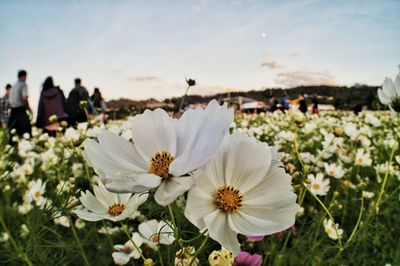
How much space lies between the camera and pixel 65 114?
4.88 metres

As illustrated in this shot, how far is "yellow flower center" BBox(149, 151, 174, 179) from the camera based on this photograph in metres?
0.38

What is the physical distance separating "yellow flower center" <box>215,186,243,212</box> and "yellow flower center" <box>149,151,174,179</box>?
0.06m

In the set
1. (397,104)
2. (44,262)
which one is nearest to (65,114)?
(44,262)

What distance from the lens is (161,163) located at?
0.40 m

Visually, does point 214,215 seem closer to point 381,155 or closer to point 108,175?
point 108,175

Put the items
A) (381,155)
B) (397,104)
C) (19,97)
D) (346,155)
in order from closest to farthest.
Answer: (397,104) → (346,155) → (381,155) → (19,97)

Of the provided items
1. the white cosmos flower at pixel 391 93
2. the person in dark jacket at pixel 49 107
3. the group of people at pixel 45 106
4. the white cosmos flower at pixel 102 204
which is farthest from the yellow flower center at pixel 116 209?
the person in dark jacket at pixel 49 107

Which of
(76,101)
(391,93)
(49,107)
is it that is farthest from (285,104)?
(391,93)

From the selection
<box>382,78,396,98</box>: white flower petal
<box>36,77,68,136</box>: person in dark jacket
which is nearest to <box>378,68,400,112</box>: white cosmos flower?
<box>382,78,396,98</box>: white flower petal

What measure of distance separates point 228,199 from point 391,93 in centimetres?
67

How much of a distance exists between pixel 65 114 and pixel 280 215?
4.85 meters

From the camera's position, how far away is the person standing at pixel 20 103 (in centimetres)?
472

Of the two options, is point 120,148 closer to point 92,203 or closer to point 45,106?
point 92,203

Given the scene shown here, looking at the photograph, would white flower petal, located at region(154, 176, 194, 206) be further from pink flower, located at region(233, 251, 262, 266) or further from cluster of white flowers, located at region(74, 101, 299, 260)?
pink flower, located at region(233, 251, 262, 266)
